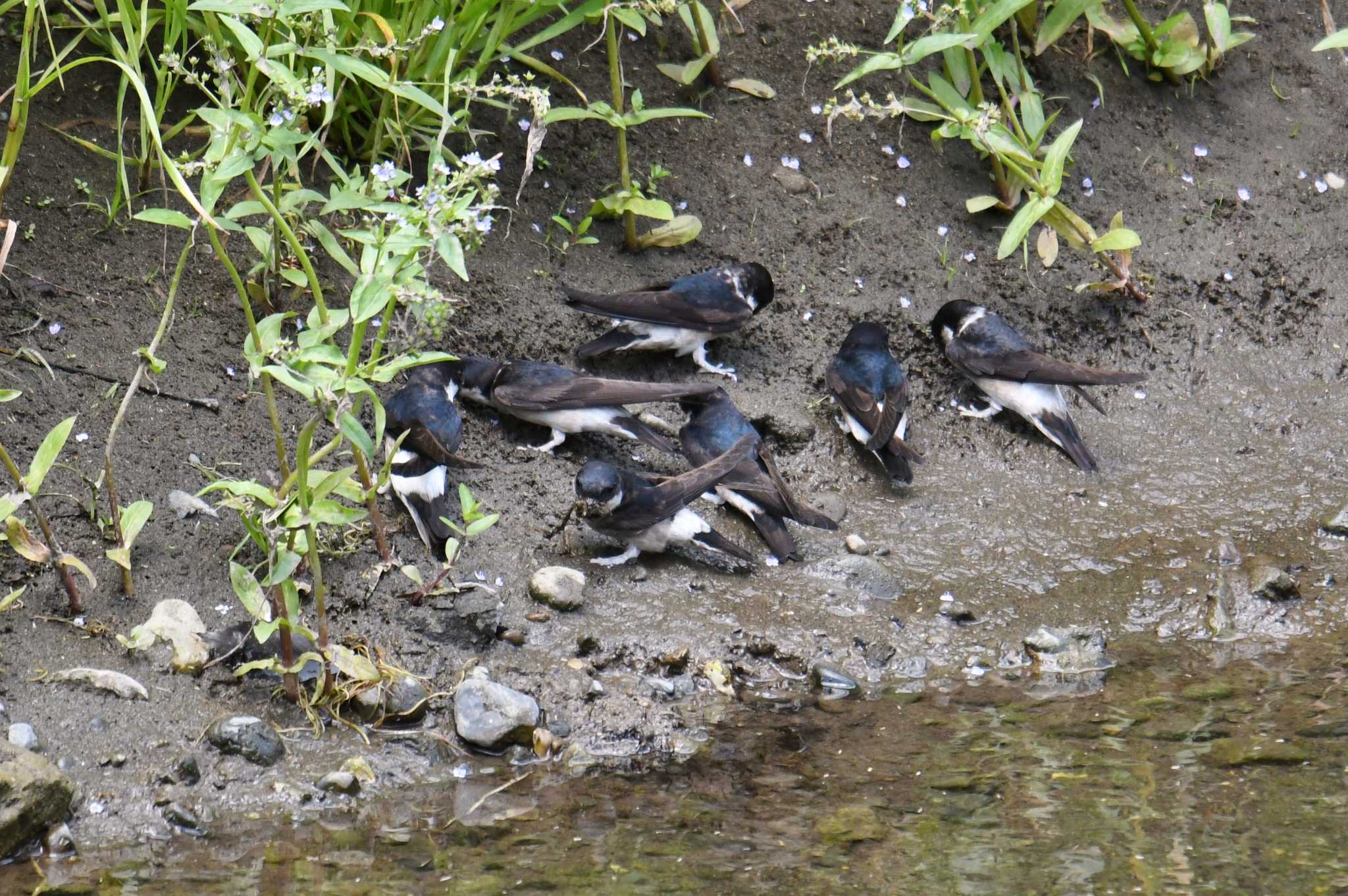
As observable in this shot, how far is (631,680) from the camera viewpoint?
4.13m

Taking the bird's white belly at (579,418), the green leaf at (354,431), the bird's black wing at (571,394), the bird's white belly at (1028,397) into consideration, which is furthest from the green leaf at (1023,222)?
the green leaf at (354,431)

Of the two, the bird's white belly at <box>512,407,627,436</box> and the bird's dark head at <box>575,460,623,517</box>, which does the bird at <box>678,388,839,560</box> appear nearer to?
the bird's white belly at <box>512,407,627,436</box>

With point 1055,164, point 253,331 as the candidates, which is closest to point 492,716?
point 253,331

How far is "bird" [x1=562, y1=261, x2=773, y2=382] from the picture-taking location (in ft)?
17.8

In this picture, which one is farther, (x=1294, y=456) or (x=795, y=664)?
(x=1294, y=456)

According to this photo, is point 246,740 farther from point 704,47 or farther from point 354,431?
point 704,47

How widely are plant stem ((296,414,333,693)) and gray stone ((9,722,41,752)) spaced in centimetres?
69

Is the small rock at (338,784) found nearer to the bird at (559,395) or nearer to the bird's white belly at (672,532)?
the bird's white belly at (672,532)

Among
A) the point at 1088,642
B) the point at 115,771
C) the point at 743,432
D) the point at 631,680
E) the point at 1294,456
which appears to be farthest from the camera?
the point at 1294,456

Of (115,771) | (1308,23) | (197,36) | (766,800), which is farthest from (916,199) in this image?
(115,771)

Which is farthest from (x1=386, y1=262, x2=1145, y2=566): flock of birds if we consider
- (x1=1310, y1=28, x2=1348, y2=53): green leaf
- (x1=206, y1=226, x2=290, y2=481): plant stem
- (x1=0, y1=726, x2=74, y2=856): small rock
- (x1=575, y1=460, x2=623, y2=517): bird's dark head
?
(x1=0, y1=726, x2=74, y2=856): small rock

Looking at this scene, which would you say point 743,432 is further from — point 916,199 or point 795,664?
point 916,199

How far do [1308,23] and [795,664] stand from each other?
4.87 metres

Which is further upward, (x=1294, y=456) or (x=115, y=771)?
(x=115, y=771)
